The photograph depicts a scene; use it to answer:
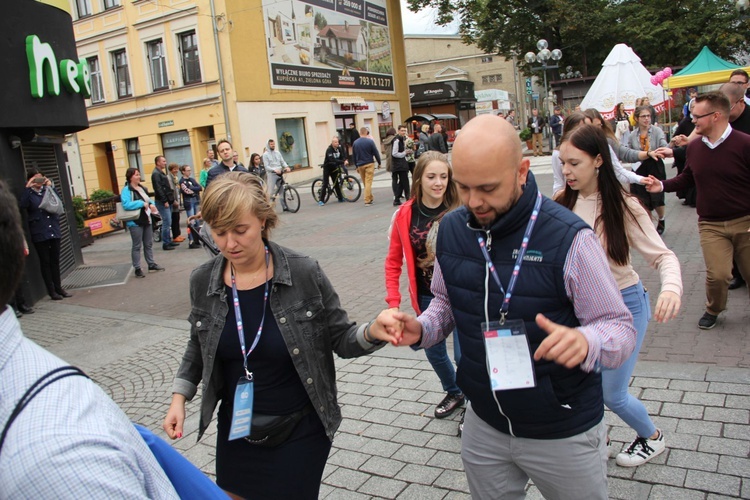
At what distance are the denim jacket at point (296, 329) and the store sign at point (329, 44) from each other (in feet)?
84.1

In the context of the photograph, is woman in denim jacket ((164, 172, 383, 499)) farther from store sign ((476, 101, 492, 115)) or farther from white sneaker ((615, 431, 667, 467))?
store sign ((476, 101, 492, 115))

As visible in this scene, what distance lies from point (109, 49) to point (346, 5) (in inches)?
476

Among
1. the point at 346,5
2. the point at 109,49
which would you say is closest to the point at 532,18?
the point at 346,5

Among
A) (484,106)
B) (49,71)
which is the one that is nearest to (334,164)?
(49,71)

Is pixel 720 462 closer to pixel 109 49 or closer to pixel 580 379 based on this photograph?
pixel 580 379

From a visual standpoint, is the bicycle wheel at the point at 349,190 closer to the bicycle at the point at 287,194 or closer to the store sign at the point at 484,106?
the bicycle at the point at 287,194

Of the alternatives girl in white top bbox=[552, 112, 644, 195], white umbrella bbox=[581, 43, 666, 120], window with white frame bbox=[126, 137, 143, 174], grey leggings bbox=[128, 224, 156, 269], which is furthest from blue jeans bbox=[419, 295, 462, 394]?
window with white frame bbox=[126, 137, 143, 174]

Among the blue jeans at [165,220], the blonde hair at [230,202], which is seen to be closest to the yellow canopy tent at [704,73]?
the blue jeans at [165,220]

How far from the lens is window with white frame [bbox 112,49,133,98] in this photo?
2814 centimetres

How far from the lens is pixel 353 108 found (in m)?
32.3

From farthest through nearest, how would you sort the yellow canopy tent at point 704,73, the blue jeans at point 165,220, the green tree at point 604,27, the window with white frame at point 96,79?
1. the green tree at point 604,27
2. the window with white frame at point 96,79
3. the yellow canopy tent at point 704,73
4. the blue jeans at point 165,220

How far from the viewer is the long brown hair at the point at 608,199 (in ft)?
9.66

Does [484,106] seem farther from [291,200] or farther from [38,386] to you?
[38,386]

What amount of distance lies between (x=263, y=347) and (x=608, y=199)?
1841 mm
